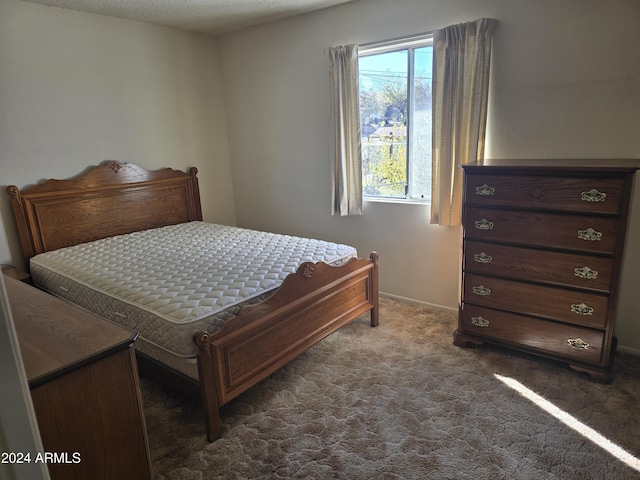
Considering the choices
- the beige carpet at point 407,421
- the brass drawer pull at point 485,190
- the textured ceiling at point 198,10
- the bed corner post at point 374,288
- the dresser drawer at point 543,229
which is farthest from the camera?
the textured ceiling at point 198,10

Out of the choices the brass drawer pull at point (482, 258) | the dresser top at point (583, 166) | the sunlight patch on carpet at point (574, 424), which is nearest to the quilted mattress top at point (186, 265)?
the brass drawer pull at point (482, 258)

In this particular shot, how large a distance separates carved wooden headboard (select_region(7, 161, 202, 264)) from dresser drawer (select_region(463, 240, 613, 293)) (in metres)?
2.82

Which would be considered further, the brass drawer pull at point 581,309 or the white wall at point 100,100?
Result: the white wall at point 100,100

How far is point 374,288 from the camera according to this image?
3.23 metres

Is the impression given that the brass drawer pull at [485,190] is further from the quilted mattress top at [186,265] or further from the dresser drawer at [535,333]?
the quilted mattress top at [186,265]

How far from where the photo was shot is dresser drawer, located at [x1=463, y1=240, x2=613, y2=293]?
7.75 feet

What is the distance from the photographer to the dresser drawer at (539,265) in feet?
7.75

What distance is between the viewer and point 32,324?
170 centimetres

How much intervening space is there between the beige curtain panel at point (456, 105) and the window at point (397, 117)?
0.62 feet

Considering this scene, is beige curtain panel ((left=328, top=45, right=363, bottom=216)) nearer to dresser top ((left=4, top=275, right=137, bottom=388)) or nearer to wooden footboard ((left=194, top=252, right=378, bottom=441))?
wooden footboard ((left=194, top=252, right=378, bottom=441))

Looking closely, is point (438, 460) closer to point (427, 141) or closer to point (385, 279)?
point (385, 279)

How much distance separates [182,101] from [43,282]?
6.96 ft

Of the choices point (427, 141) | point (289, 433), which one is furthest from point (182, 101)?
point (289, 433)

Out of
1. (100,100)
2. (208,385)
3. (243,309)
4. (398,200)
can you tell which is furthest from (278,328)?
(100,100)
